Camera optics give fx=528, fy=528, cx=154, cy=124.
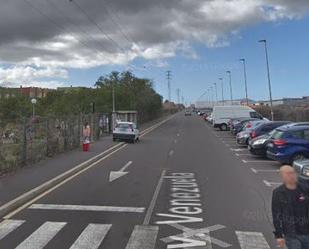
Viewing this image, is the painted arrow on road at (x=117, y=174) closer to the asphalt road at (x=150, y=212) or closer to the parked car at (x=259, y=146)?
the asphalt road at (x=150, y=212)

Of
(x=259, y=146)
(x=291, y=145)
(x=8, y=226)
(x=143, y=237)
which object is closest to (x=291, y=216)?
(x=143, y=237)

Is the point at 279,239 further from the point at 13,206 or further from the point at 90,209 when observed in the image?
the point at 13,206

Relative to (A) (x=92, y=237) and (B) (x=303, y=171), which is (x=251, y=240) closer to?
(A) (x=92, y=237)

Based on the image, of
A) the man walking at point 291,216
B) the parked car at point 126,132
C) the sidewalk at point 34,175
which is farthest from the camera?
the parked car at point 126,132

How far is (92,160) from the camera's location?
911 inches

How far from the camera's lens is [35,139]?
23281 millimetres

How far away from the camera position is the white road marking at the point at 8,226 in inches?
361

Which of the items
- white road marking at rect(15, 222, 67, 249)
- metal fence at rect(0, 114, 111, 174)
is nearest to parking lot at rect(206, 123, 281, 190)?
white road marking at rect(15, 222, 67, 249)

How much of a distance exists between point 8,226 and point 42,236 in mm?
1260

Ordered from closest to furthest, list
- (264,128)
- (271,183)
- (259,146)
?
(271,183)
(259,146)
(264,128)

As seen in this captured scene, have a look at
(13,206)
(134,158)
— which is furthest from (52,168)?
(13,206)

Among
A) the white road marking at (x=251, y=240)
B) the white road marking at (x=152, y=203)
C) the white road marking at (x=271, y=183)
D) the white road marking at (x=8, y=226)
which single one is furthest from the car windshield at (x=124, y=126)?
the white road marking at (x=251, y=240)

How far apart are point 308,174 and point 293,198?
16.2 ft

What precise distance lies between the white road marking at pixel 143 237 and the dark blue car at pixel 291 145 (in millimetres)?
11276
